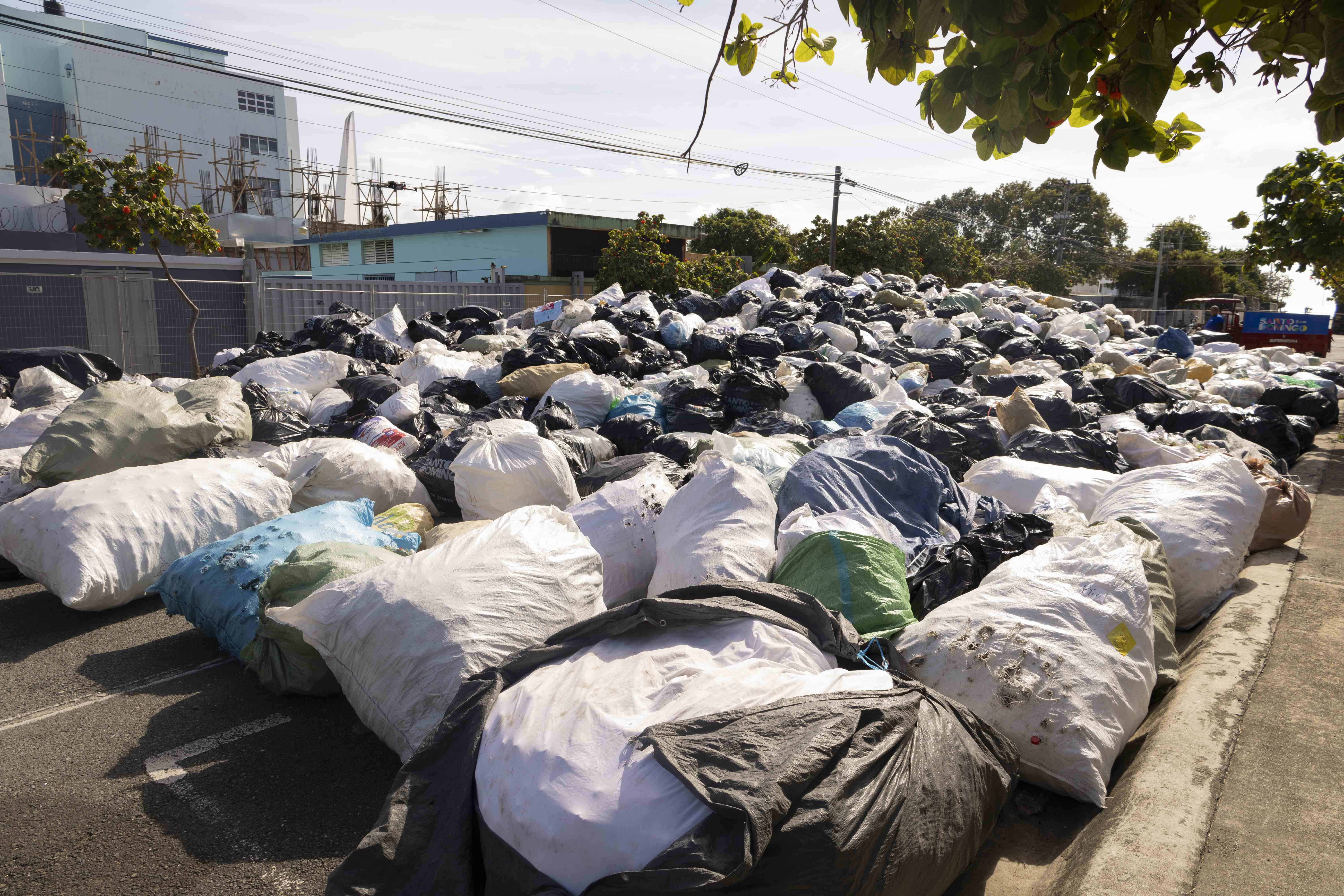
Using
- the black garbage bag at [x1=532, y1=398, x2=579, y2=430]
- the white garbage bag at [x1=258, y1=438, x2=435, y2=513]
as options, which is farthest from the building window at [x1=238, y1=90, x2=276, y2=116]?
the white garbage bag at [x1=258, y1=438, x2=435, y2=513]

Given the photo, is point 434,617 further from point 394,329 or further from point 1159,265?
point 1159,265

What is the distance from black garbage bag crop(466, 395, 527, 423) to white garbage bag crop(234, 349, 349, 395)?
5.98 ft

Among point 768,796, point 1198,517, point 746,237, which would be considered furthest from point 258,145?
point 768,796

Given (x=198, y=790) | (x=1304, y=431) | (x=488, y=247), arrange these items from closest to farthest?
1. (x=198, y=790)
2. (x=1304, y=431)
3. (x=488, y=247)

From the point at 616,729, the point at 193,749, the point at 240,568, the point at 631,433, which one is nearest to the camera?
the point at 616,729

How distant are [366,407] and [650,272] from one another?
12210 mm

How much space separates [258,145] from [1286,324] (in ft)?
148

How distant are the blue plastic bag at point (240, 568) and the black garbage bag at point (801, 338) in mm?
5406

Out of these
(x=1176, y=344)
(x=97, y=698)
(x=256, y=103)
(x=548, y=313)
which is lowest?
(x=97, y=698)

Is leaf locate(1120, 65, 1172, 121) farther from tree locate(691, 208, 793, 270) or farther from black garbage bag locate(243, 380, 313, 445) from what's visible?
tree locate(691, 208, 793, 270)

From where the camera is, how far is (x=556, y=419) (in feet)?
19.0

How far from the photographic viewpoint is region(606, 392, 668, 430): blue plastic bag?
236 inches

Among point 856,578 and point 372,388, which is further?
point 372,388

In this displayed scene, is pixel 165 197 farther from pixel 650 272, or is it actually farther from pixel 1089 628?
pixel 1089 628
